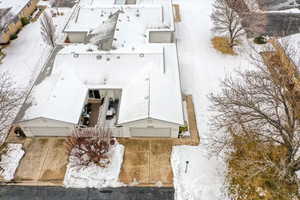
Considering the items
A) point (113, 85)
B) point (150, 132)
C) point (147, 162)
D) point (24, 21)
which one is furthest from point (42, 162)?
point (24, 21)

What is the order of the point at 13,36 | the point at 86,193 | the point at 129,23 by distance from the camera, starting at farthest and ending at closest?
the point at 13,36
the point at 129,23
the point at 86,193

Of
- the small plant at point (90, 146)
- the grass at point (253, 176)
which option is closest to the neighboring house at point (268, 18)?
the grass at point (253, 176)

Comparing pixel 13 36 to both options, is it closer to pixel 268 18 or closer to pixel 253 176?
pixel 253 176

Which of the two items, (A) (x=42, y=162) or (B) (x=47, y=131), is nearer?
(A) (x=42, y=162)

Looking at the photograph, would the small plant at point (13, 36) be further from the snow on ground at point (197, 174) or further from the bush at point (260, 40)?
the bush at point (260, 40)

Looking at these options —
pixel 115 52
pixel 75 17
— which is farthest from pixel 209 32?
pixel 75 17

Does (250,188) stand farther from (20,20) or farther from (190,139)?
(20,20)

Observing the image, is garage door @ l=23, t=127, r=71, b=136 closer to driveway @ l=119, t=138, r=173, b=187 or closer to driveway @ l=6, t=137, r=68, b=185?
driveway @ l=6, t=137, r=68, b=185
